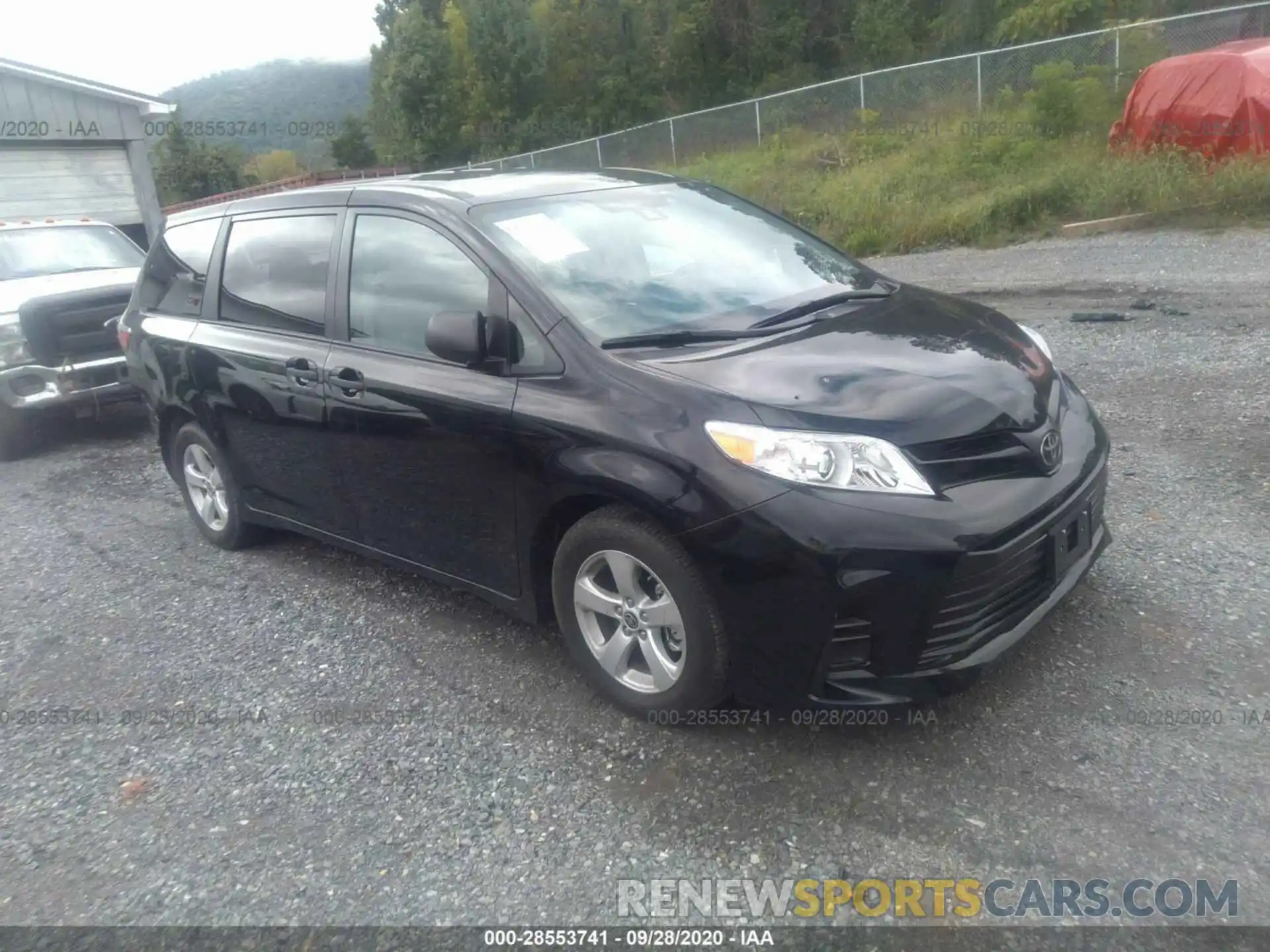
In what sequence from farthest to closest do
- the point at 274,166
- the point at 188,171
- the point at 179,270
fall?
the point at 274,166
the point at 188,171
the point at 179,270

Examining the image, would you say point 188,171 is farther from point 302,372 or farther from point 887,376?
point 887,376

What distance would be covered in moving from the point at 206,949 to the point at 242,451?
268 cm

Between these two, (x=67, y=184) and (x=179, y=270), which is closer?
(x=179, y=270)

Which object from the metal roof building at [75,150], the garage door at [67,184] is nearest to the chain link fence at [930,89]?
the metal roof building at [75,150]

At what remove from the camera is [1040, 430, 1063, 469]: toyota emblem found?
318cm

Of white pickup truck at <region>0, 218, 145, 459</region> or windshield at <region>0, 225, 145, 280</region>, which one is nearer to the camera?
white pickup truck at <region>0, 218, 145, 459</region>

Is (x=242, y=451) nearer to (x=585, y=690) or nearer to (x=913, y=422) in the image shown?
(x=585, y=690)

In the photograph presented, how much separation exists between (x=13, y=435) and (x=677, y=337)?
6.85 metres

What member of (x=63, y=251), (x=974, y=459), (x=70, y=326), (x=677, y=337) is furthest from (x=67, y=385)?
(x=974, y=459)

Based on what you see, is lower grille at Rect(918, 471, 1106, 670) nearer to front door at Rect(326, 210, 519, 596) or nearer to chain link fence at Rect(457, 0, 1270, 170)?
front door at Rect(326, 210, 519, 596)

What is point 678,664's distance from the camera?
3238 millimetres

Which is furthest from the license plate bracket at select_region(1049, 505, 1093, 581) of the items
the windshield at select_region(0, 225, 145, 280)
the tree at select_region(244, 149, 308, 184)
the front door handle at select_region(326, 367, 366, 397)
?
the tree at select_region(244, 149, 308, 184)

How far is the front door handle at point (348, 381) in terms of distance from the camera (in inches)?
158

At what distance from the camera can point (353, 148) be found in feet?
172
